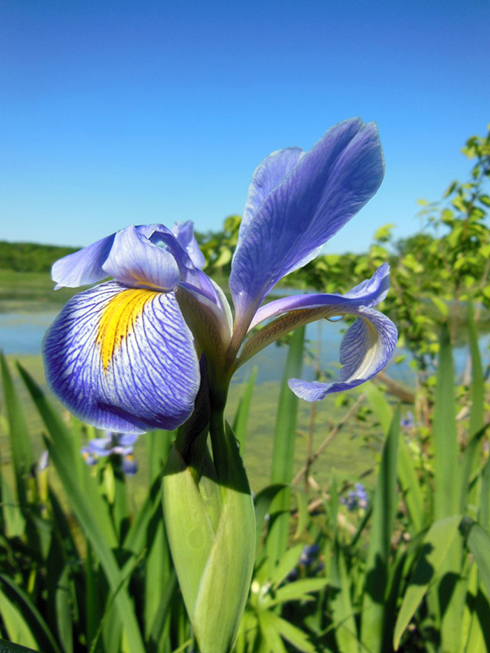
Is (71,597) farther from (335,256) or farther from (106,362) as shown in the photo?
(335,256)

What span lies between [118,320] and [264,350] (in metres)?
5.53

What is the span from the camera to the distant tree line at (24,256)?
891 inches

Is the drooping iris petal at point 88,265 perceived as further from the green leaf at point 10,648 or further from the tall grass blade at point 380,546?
the tall grass blade at point 380,546

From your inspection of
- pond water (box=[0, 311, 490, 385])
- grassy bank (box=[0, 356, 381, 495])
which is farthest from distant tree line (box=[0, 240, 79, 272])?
grassy bank (box=[0, 356, 381, 495])

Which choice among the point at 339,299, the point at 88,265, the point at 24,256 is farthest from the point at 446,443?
the point at 24,256

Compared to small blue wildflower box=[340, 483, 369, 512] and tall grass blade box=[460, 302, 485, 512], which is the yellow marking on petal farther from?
small blue wildflower box=[340, 483, 369, 512]

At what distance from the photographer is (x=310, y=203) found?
0.54 m

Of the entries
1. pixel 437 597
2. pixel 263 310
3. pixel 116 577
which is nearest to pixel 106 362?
pixel 263 310

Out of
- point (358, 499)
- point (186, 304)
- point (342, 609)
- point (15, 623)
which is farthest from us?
point (358, 499)

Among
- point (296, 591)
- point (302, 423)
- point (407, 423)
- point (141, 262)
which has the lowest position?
point (302, 423)

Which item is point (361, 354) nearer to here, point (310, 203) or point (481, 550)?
point (310, 203)

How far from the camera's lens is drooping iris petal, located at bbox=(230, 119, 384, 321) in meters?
0.52

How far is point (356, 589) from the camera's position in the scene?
130cm

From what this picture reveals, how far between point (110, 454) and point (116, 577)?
480 mm
